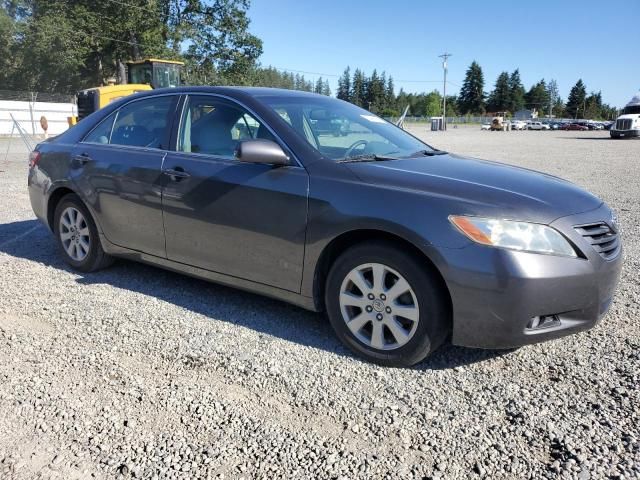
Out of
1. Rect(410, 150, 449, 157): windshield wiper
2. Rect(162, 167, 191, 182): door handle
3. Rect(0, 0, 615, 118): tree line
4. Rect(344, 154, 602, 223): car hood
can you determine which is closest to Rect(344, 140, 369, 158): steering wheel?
Rect(344, 154, 602, 223): car hood

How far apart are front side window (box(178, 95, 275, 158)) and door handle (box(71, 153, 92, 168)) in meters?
1.11

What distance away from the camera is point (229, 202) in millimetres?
3688

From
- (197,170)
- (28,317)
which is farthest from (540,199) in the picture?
(28,317)

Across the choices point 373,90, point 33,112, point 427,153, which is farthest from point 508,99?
point 427,153

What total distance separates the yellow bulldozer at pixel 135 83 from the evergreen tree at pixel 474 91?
115 m

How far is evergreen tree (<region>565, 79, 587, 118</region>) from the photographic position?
431 ft

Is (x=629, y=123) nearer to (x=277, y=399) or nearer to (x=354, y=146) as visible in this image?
(x=354, y=146)

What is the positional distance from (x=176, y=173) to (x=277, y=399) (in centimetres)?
197

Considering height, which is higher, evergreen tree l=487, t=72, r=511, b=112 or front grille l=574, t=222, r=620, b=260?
evergreen tree l=487, t=72, r=511, b=112

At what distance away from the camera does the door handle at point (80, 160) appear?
15.4 ft

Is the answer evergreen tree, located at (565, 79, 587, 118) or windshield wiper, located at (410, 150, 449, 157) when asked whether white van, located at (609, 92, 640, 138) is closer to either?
windshield wiper, located at (410, 150, 449, 157)

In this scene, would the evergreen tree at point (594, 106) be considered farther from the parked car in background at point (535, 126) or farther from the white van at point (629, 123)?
the white van at point (629, 123)

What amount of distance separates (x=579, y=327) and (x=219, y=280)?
7.75ft

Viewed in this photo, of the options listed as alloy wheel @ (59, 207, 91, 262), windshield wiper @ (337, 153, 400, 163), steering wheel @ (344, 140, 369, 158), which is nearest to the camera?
windshield wiper @ (337, 153, 400, 163)
